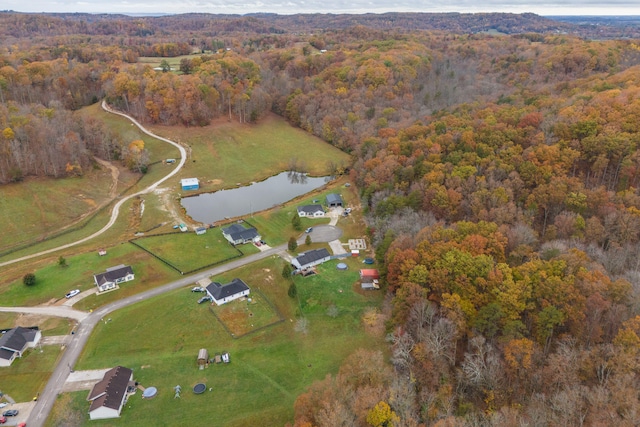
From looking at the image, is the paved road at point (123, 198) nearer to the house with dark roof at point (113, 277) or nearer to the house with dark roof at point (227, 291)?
the house with dark roof at point (113, 277)

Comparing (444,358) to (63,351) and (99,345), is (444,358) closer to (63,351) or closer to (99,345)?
(99,345)

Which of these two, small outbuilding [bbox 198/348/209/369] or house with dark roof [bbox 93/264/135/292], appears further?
house with dark roof [bbox 93/264/135/292]

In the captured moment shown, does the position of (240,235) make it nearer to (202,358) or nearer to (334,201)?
(334,201)

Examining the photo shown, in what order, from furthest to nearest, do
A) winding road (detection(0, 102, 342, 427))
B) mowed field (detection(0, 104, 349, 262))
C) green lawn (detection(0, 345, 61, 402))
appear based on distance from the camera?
mowed field (detection(0, 104, 349, 262)), green lawn (detection(0, 345, 61, 402)), winding road (detection(0, 102, 342, 427))

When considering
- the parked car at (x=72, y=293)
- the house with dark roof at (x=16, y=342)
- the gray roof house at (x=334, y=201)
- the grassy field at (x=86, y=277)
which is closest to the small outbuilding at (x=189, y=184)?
the grassy field at (x=86, y=277)

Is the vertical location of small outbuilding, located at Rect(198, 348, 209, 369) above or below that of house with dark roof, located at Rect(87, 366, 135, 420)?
below

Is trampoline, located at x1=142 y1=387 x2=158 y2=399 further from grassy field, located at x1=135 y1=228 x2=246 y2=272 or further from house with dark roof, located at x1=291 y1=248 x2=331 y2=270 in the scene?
house with dark roof, located at x1=291 y1=248 x2=331 y2=270

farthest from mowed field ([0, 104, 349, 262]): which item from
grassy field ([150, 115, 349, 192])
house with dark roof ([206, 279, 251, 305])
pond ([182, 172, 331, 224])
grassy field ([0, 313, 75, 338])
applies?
house with dark roof ([206, 279, 251, 305])
